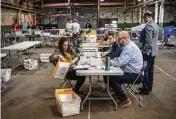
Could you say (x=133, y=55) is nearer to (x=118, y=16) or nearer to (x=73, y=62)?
(x=73, y=62)

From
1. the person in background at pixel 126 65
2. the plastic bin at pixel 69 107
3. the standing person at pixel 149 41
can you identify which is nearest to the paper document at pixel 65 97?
the plastic bin at pixel 69 107

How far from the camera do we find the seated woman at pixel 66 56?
408 centimetres

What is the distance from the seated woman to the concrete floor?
1.43ft

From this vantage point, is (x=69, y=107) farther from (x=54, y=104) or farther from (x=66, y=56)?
(x=66, y=56)

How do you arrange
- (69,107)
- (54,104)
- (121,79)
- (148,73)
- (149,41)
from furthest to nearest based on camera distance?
(148,73), (149,41), (54,104), (121,79), (69,107)

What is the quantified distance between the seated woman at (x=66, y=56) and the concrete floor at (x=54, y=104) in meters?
0.44

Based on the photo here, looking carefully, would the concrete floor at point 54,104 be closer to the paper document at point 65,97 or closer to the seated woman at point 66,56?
the paper document at point 65,97

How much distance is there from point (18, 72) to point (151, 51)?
13.3 ft

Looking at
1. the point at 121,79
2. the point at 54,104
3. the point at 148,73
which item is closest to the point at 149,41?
the point at 148,73

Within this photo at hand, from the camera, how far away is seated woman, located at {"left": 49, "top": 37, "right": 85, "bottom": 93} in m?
4.08

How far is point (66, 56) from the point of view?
4.27 metres

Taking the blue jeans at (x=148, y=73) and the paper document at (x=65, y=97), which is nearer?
the paper document at (x=65, y=97)

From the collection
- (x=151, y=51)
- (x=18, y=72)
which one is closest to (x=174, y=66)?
(x=151, y=51)

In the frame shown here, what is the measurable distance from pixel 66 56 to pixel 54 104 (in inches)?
37.3
